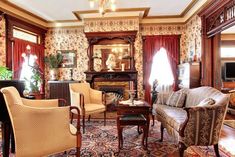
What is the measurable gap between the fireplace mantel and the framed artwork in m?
0.92

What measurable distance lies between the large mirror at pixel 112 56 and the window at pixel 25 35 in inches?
80.9

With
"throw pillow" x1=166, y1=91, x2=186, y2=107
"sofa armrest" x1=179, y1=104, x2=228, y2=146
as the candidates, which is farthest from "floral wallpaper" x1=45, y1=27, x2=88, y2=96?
"sofa armrest" x1=179, y1=104, x2=228, y2=146

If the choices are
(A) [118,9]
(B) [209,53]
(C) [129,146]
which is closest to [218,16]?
(B) [209,53]

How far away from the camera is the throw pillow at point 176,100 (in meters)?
4.34

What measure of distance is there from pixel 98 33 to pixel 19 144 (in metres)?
5.17

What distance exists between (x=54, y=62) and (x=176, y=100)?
4517mm

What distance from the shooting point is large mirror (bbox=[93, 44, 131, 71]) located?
695 centimetres

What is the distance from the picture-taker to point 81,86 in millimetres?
5094

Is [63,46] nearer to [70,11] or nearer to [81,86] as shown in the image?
[70,11]

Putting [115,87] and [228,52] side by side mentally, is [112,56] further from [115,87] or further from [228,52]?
[228,52]

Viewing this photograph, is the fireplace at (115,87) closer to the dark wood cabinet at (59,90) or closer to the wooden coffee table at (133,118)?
the dark wood cabinet at (59,90)

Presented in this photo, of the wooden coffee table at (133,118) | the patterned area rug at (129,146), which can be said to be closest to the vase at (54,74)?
the patterned area rug at (129,146)

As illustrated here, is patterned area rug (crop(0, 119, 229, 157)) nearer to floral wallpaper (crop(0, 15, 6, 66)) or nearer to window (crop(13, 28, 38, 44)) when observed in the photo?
floral wallpaper (crop(0, 15, 6, 66))

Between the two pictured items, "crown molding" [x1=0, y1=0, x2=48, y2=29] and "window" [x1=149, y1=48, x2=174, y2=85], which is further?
"window" [x1=149, y1=48, x2=174, y2=85]
